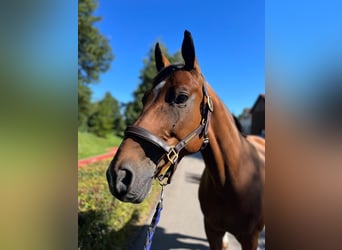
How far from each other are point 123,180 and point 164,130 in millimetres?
402

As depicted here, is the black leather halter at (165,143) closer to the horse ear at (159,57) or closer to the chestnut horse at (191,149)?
the chestnut horse at (191,149)

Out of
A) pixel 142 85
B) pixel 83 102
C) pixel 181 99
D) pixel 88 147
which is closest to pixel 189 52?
pixel 181 99

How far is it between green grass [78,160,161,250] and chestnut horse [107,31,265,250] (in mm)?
1788

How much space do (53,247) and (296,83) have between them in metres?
1.21

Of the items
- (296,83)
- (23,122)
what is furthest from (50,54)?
(296,83)

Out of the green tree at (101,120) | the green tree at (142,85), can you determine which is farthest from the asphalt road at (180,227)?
the green tree at (142,85)

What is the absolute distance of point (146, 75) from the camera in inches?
1136

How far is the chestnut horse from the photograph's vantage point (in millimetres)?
1482

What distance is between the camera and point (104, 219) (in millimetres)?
3949

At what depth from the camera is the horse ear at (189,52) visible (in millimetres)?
1637

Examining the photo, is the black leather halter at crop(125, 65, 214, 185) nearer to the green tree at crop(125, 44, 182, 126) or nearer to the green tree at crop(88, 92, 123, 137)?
the green tree at crop(88, 92, 123, 137)

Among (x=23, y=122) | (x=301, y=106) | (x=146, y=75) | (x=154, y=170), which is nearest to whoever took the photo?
(x=301, y=106)

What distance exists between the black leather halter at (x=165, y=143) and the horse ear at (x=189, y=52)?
0.24 feet

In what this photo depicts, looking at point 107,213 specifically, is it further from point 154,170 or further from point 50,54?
point 50,54
